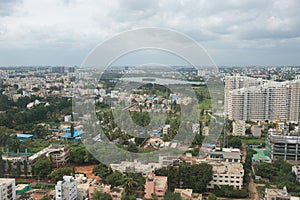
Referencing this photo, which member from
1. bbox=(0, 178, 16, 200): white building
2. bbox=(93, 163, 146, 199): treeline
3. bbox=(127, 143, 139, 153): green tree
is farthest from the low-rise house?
bbox=(0, 178, 16, 200): white building

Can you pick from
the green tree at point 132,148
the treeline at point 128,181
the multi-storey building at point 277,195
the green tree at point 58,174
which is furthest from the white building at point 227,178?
the green tree at point 58,174

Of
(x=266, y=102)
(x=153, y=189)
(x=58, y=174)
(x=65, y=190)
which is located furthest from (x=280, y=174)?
(x=266, y=102)

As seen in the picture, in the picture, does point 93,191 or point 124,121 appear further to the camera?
point 124,121

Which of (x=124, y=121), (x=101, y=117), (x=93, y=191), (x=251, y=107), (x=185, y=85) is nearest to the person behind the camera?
(x=93, y=191)

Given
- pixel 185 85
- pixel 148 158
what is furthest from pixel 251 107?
pixel 148 158

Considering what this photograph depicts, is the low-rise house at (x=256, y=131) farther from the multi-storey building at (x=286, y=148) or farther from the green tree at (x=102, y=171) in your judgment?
the green tree at (x=102, y=171)

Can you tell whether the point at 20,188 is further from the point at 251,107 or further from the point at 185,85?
the point at 185,85

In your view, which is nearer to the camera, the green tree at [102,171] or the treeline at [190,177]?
the treeline at [190,177]

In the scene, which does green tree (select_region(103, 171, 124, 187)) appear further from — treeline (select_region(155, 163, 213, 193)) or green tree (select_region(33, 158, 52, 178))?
green tree (select_region(33, 158, 52, 178))
